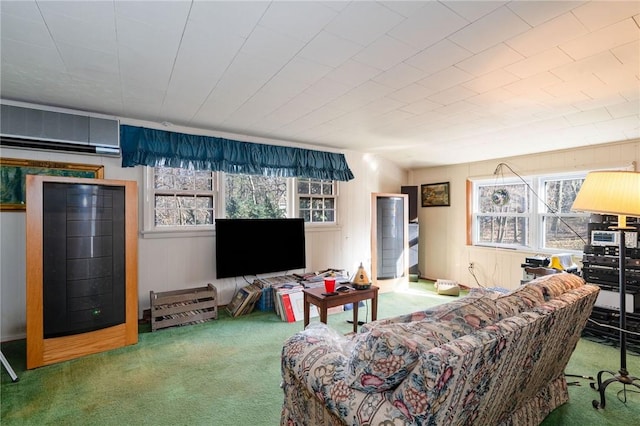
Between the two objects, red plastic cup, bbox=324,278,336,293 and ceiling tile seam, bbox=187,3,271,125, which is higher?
ceiling tile seam, bbox=187,3,271,125

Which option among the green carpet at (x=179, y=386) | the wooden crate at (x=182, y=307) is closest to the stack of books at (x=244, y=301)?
the wooden crate at (x=182, y=307)

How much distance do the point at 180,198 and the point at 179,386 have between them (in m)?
2.28

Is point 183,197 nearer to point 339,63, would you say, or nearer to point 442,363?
point 339,63

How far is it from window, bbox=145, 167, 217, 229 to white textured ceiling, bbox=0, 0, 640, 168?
68 centimetres

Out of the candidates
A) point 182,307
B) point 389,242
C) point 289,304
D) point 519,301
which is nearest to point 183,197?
point 182,307

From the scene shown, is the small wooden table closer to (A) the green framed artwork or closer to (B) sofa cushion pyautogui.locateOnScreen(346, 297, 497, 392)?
(B) sofa cushion pyautogui.locateOnScreen(346, 297, 497, 392)

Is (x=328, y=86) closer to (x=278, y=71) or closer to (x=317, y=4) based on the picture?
(x=278, y=71)

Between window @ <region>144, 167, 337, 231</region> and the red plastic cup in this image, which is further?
window @ <region>144, 167, 337, 231</region>

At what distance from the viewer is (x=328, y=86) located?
8.49ft

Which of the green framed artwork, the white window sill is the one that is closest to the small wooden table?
the white window sill

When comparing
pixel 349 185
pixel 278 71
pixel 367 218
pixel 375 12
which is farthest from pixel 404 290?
pixel 375 12

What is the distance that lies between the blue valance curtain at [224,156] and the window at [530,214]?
2.31m

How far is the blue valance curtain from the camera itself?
3.51 metres

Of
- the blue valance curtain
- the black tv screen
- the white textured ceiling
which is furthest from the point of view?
the black tv screen
